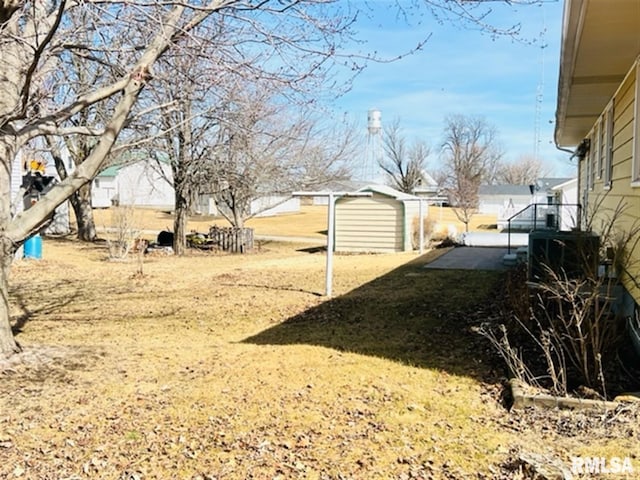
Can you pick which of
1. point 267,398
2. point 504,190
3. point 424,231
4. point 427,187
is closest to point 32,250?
point 424,231

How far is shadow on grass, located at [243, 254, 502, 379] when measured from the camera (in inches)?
213

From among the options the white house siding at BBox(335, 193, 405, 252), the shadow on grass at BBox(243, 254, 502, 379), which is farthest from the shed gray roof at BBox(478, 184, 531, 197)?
the shadow on grass at BBox(243, 254, 502, 379)

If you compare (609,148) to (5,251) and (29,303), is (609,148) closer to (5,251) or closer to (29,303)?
(5,251)

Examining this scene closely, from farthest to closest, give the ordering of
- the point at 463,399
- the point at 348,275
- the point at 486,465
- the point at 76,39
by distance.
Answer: the point at 348,275 → the point at 76,39 → the point at 463,399 → the point at 486,465

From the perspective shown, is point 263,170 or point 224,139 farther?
point 263,170

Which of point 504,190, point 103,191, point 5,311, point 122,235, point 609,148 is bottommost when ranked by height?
point 5,311

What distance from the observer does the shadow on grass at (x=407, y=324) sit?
5.41m

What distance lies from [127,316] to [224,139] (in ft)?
33.8

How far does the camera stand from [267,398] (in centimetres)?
416

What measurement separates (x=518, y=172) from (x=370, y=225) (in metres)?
58.2

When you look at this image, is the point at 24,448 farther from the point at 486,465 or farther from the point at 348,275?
the point at 348,275

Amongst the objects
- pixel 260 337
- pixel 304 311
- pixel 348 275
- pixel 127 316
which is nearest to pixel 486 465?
pixel 260 337

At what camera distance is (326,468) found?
3109mm

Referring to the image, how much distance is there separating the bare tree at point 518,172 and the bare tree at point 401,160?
2257 cm
